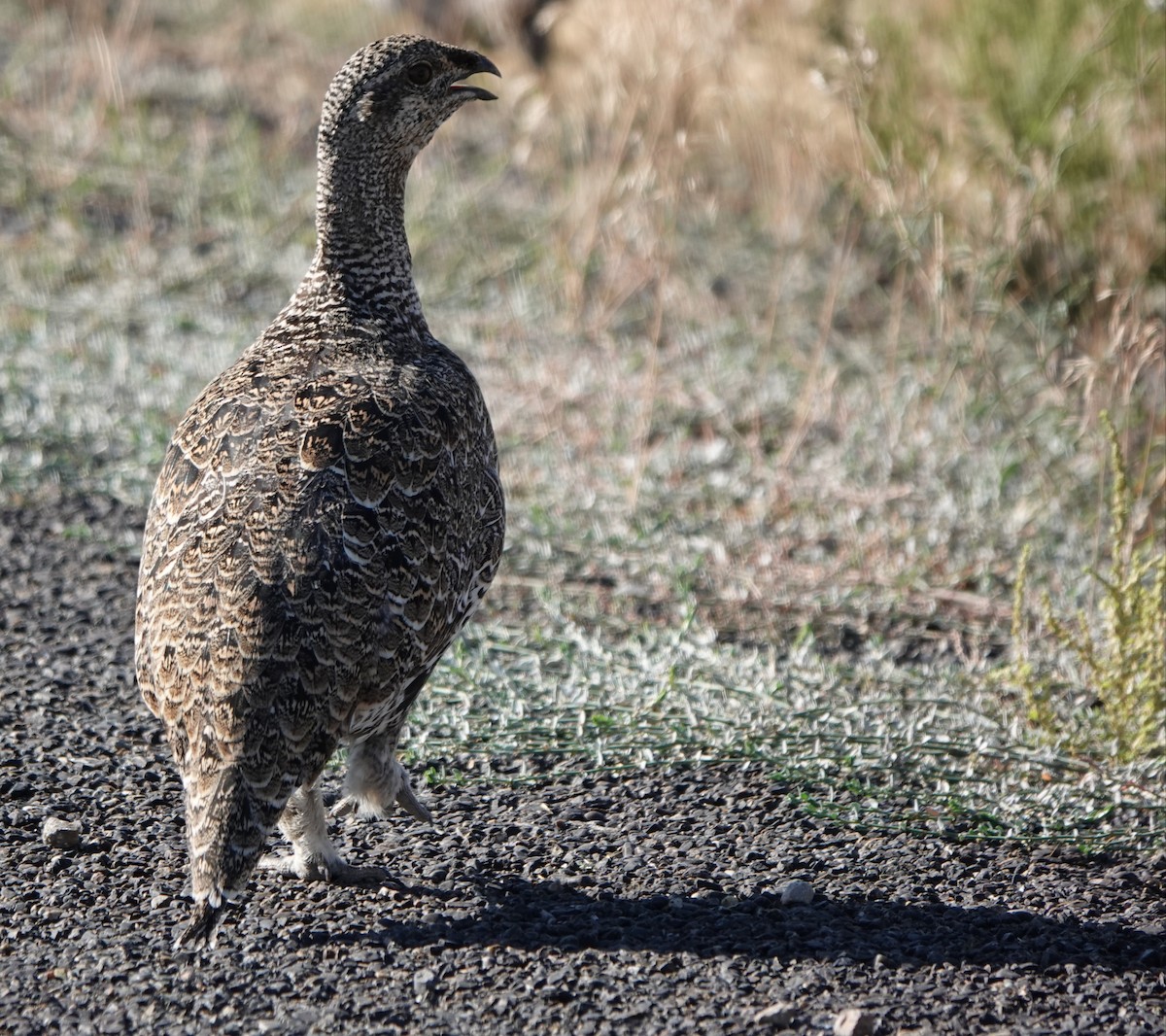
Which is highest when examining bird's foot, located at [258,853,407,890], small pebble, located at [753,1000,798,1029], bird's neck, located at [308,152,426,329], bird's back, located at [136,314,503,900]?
bird's neck, located at [308,152,426,329]

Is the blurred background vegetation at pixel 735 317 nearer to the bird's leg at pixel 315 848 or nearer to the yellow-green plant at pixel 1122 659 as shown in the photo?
the yellow-green plant at pixel 1122 659

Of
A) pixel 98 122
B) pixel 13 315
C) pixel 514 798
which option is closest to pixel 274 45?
pixel 98 122

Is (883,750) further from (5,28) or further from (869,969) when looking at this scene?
(5,28)

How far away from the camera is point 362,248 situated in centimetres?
450

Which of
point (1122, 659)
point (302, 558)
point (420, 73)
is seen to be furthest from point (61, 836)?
point (1122, 659)

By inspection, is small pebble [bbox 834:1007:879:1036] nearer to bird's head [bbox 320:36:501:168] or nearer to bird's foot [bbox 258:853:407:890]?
bird's foot [bbox 258:853:407:890]

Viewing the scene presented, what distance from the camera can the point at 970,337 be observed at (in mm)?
6234

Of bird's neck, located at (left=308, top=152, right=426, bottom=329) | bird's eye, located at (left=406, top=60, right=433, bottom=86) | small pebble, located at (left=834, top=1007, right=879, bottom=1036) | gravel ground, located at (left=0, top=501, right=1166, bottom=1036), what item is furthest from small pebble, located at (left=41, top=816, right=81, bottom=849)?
bird's eye, located at (left=406, top=60, right=433, bottom=86)

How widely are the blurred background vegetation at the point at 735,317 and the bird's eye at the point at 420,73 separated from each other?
147cm

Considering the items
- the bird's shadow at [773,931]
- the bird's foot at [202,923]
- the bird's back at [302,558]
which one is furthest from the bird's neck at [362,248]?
the bird's foot at [202,923]

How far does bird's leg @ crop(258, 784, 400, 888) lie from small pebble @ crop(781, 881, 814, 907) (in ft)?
3.16

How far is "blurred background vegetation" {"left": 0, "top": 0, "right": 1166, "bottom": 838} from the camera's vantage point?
5.34m

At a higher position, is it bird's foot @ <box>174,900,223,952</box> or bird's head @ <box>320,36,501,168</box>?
bird's head @ <box>320,36,501,168</box>

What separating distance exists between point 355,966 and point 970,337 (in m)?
3.83
